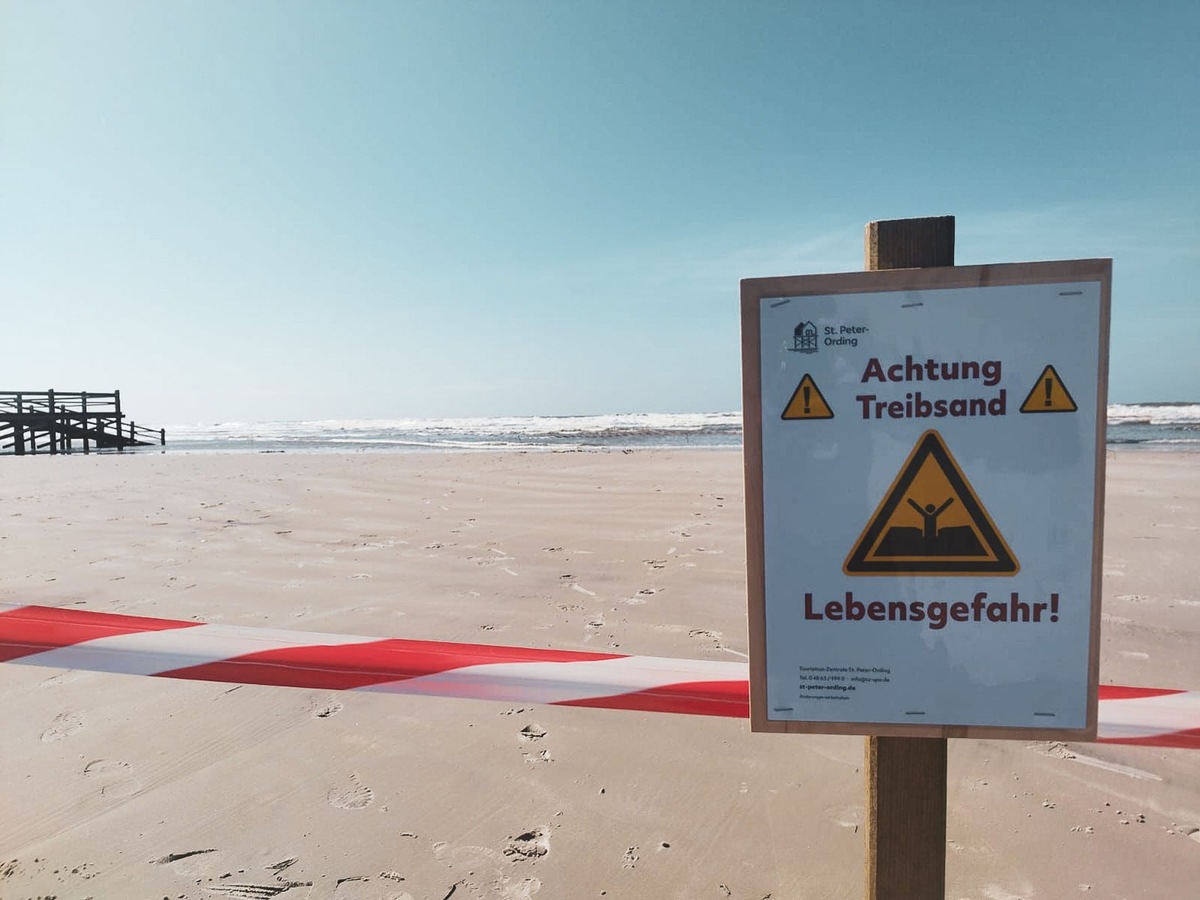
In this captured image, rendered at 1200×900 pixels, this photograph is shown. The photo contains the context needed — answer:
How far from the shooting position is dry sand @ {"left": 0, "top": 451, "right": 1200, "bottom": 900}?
82.5 inches

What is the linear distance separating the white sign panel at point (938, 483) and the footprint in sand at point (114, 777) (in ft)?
9.10

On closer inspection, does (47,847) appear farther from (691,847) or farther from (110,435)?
(110,435)

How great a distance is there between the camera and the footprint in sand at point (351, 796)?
2.44m

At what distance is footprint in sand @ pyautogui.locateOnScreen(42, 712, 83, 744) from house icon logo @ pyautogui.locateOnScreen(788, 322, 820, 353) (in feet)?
12.0

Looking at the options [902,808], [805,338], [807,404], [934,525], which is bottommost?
[902,808]

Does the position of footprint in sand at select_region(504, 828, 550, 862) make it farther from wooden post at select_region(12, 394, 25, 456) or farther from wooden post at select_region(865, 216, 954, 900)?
wooden post at select_region(12, 394, 25, 456)

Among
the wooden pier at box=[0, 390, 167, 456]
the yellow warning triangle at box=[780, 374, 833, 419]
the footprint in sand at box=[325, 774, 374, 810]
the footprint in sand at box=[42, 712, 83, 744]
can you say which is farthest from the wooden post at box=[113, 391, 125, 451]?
the yellow warning triangle at box=[780, 374, 833, 419]

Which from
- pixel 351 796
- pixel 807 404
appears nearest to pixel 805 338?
pixel 807 404

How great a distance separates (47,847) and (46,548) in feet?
18.0

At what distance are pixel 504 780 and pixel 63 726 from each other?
2212 millimetres

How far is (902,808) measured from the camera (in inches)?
53.5

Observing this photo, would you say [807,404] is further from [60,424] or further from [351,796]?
[60,424]

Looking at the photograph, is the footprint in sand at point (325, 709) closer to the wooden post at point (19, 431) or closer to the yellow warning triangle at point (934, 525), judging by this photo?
the yellow warning triangle at point (934, 525)

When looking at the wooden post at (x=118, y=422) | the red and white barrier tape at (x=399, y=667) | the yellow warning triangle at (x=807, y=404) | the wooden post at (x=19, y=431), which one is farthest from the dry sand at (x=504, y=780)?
the wooden post at (x=118, y=422)
